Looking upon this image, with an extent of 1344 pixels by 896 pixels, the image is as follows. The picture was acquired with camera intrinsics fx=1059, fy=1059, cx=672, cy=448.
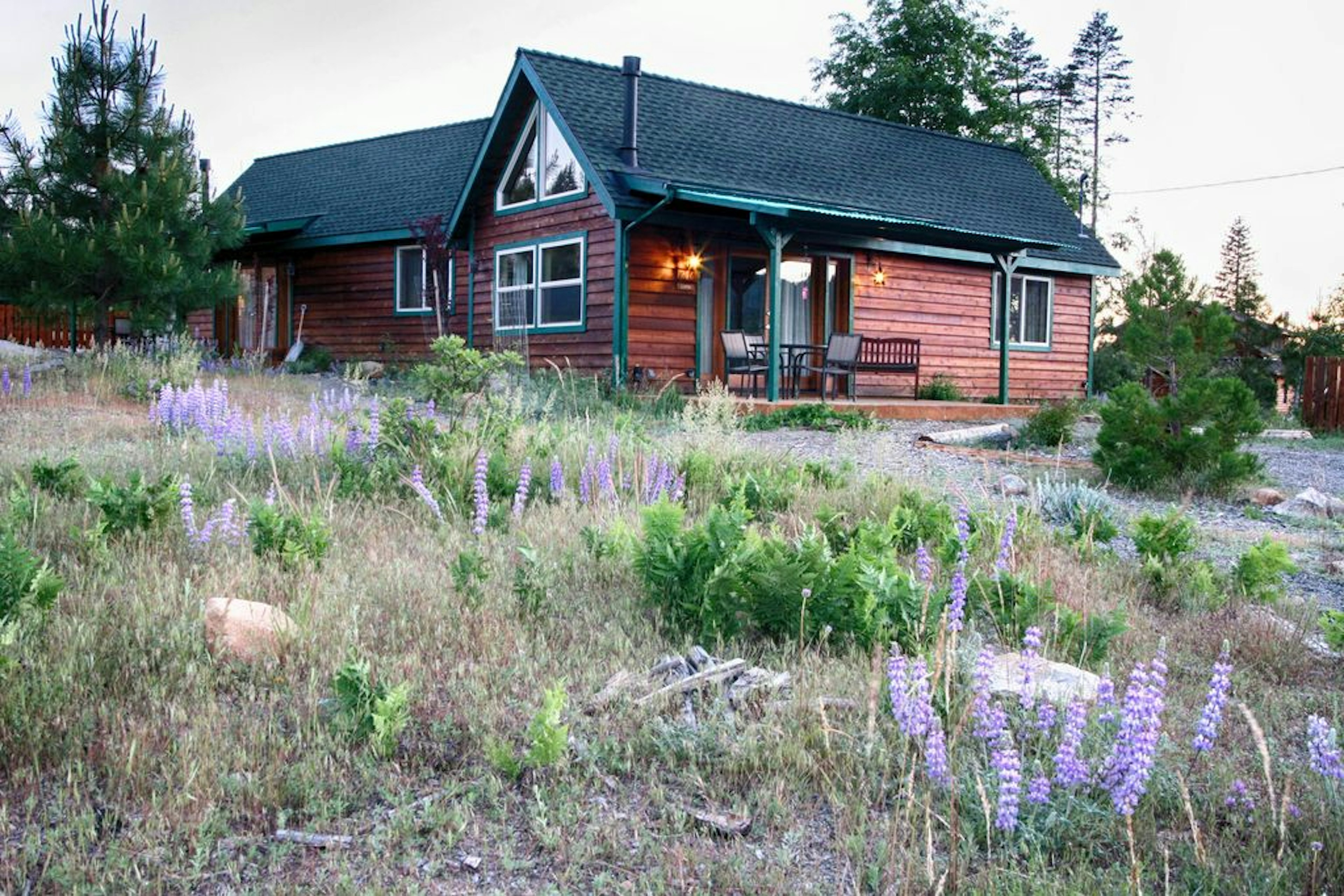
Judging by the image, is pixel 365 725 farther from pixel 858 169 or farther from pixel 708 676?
pixel 858 169

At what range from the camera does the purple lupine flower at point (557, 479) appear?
554 centimetres

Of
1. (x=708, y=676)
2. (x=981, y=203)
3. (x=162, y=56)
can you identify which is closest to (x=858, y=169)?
(x=981, y=203)

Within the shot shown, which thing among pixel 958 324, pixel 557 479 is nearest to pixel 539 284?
pixel 958 324

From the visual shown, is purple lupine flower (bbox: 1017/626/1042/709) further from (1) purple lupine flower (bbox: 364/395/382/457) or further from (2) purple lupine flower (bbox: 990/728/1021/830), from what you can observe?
(1) purple lupine flower (bbox: 364/395/382/457)

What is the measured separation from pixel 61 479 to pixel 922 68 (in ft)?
104

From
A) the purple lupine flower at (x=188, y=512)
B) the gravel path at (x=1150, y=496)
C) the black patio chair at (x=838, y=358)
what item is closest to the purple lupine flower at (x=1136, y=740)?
the gravel path at (x=1150, y=496)

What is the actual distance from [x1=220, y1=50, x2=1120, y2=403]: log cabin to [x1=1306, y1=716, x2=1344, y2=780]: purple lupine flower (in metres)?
11.4

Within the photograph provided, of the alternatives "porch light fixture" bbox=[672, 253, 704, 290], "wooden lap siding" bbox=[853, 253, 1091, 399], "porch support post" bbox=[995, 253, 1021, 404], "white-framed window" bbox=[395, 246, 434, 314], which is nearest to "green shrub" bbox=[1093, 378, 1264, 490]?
"porch light fixture" bbox=[672, 253, 704, 290]

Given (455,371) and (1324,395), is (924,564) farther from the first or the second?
(1324,395)

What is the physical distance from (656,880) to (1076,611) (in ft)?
7.65

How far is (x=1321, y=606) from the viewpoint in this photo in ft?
15.1

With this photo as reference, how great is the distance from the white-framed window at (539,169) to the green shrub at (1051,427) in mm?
7353

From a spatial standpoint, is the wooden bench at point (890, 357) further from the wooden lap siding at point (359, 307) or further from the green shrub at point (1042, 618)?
the green shrub at point (1042, 618)

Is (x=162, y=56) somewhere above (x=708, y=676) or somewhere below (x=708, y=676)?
above
